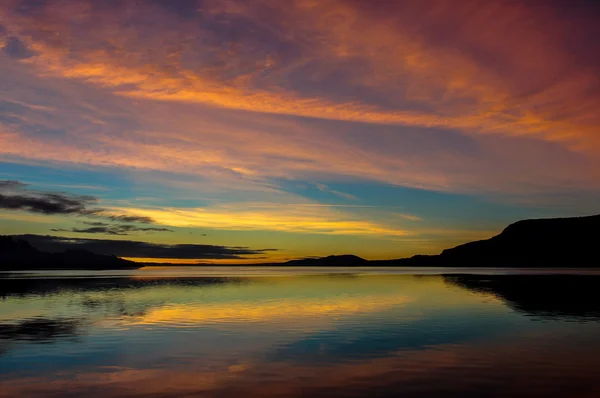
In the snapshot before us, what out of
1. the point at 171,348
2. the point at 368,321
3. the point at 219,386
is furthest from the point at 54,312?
the point at 219,386

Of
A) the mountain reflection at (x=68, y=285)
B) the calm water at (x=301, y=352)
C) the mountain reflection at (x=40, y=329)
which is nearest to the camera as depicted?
the calm water at (x=301, y=352)

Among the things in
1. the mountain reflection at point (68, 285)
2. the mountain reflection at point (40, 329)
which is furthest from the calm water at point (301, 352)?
the mountain reflection at point (68, 285)

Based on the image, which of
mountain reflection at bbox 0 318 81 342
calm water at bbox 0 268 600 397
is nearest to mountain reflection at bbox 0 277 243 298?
calm water at bbox 0 268 600 397

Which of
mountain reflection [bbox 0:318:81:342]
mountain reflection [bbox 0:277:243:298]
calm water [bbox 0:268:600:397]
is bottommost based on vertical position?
mountain reflection [bbox 0:277:243:298]

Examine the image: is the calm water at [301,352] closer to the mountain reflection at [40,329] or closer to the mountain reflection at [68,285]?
the mountain reflection at [40,329]

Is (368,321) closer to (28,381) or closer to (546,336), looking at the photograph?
(546,336)

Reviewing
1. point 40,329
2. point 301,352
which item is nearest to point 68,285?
point 40,329

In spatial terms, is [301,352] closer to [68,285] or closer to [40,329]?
[40,329]

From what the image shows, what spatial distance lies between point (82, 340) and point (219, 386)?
15236 millimetres

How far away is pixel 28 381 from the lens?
22016 millimetres

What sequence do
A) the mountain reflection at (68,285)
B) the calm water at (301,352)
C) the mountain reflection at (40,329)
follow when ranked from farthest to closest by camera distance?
the mountain reflection at (68,285) → the mountain reflection at (40,329) → the calm water at (301,352)

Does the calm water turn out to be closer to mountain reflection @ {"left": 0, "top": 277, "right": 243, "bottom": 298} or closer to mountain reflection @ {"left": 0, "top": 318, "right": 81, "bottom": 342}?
mountain reflection @ {"left": 0, "top": 318, "right": 81, "bottom": 342}

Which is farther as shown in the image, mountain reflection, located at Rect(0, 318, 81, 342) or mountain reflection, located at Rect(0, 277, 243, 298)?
mountain reflection, located at Rect(0, 277, 243, 298)

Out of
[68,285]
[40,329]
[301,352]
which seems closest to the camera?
[301,352]
